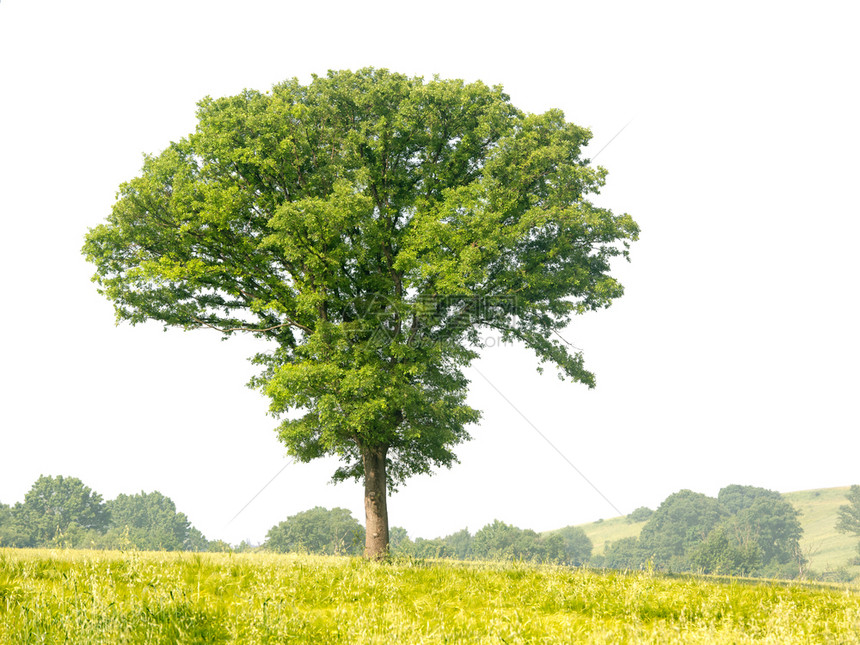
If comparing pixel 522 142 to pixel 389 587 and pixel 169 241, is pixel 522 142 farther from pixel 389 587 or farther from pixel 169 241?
pixel 389 587

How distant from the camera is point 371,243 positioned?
66.8 feet

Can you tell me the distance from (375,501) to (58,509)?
155 m

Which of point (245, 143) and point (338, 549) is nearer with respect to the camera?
point (338, 549)

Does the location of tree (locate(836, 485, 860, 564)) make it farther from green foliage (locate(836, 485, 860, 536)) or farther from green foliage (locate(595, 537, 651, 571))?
green foliage (locate(595, 537, 651, 571))

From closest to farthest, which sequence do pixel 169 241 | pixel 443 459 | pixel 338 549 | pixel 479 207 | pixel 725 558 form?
1. pixel 338 549
2. pixel 479 207
3. pixel 169 241
4. pixel 443 459
5. pixel 725 558

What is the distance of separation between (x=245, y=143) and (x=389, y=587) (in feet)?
52.3

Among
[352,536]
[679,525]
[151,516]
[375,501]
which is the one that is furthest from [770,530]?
[151,516]

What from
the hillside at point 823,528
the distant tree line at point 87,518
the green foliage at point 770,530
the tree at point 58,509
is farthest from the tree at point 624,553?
the tree at point 58,509

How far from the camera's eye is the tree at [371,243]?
18.5 meters

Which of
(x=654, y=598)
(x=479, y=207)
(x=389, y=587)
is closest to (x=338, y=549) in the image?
(x=389, y=587)

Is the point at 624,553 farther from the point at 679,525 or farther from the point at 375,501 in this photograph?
the point at 375,501

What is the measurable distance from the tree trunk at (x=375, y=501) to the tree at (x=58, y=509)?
5302 inches

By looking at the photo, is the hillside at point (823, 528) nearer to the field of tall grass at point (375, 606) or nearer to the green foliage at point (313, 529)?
the green foliage at point (313, 529)

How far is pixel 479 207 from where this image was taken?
18.6 m
